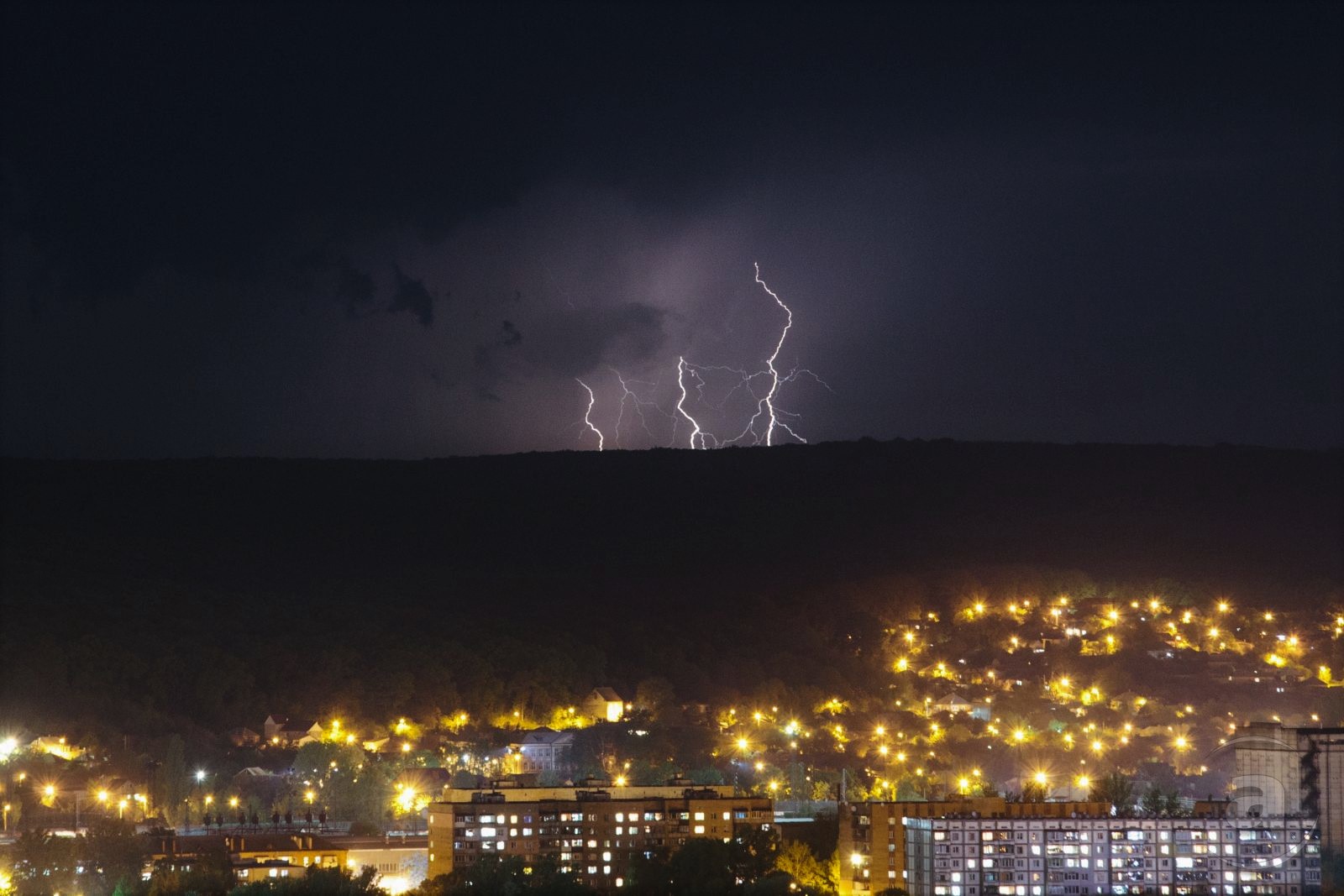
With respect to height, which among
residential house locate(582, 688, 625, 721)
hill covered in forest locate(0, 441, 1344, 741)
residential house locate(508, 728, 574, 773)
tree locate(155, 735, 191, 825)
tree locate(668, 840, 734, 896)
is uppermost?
hill covered in forest locate(0, 441, 1344, 741)

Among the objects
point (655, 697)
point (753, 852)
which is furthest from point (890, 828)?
point (655, 697)

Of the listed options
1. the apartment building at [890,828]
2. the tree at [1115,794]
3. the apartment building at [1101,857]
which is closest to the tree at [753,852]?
the apartment building at [890,828]

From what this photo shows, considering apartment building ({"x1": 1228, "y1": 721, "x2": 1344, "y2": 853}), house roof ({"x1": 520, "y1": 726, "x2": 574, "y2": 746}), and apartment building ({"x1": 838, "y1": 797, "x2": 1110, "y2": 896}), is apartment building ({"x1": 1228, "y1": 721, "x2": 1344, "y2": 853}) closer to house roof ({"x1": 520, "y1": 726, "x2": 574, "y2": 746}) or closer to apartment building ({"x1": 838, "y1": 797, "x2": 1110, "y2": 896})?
apartment building ({"x1": 838, "y1": 797, "x2": 1110, "y2": 896})

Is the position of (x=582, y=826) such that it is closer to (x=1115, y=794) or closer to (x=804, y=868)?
(x=804, y=868)

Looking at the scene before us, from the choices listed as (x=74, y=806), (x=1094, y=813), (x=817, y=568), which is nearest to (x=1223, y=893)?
(x=1094, y=813)

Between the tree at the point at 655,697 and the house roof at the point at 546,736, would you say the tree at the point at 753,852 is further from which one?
the tree at the point at 655,697

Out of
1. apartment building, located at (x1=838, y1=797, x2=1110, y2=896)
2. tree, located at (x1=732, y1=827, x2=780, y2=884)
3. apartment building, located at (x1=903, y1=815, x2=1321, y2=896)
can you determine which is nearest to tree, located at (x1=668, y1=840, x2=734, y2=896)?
tree, located at (x1=732, y1=827, x2=780, y2=884)

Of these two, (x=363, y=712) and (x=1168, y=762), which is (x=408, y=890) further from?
(x=1168, y=762)
